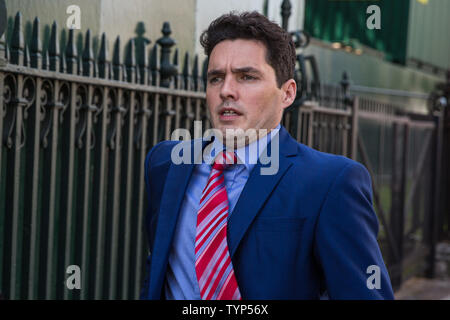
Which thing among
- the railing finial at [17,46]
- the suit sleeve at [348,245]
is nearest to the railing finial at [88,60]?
the railing finial at [17,46]

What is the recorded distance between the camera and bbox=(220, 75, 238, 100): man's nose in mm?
2293

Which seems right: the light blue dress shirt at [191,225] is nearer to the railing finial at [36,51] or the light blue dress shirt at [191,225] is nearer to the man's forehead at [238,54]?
the man's forehead at [238,54]

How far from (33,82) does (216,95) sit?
1.64 meters

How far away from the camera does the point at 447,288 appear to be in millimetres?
9609

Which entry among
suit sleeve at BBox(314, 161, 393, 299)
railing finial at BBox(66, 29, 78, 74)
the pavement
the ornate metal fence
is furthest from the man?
the pavement

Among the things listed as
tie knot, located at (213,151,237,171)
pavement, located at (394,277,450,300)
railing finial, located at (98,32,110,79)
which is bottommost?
pavement, located at (394,277,450,300)

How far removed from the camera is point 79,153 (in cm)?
412

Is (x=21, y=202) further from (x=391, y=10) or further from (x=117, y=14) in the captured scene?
(x=391, y=10)

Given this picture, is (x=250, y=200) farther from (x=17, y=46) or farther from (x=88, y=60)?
(x=88, y=60)

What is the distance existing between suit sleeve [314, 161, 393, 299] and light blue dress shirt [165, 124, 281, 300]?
0.96 feet

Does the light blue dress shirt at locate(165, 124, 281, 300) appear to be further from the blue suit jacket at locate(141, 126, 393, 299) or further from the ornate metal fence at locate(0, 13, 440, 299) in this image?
the ornate metal fence at locate(0, 13, 440, 299)

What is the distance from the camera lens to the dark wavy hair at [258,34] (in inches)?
90.0

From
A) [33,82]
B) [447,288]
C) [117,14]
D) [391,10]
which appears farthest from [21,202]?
[391,10]

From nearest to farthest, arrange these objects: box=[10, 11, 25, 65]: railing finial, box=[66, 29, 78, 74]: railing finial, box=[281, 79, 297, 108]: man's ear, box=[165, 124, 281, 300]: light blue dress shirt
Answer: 1. box=[165, 124, 281, 300]: light blue dress shirt
2. box=[281, 79, 297, 108]: man's ear
3. box=[10, 11, 25, 65]: railing finial
4. box=[66, 29, 78, 74]: railing finial
